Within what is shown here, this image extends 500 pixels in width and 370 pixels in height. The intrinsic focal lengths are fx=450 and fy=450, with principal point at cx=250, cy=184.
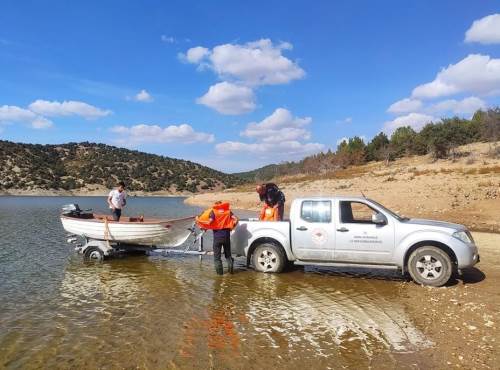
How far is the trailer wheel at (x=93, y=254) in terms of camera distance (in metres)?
13.2

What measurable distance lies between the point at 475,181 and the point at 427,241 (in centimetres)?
2099

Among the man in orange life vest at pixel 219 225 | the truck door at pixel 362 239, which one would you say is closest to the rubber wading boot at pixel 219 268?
the man in orange life vest at pixel 219 225

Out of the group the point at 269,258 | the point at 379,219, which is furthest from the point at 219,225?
the point at 379,219

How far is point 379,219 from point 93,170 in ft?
361

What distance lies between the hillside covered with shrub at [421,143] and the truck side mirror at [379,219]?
4253 cm

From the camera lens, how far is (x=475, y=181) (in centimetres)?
2816

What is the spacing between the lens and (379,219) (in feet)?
33.9

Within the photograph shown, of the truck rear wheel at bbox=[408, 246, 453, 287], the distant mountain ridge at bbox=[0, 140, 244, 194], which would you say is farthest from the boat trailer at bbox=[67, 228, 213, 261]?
the distant mountain ridge at bbox=[0, 140, 244, 194]

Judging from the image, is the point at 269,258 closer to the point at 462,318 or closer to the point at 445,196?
the point at 462,318

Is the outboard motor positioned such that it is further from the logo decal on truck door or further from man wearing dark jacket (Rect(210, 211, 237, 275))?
the logo decal on truck door

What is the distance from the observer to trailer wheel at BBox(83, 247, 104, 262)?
13.2 metres

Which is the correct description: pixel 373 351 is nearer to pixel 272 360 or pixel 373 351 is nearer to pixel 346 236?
pixel 272 360

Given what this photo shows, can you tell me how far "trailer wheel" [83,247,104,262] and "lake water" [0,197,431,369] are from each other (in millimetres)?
943

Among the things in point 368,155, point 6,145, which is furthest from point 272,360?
point 6,145
